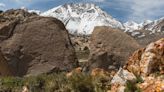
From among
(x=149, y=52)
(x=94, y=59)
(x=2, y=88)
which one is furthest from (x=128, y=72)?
(x=94, y=59)

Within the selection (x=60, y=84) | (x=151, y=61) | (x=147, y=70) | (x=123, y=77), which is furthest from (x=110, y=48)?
(x=147, y=70)

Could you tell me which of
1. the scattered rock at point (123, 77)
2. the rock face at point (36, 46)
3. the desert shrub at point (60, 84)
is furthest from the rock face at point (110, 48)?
the scattered rock at point (123, 77)

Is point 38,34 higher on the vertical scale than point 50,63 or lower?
higher

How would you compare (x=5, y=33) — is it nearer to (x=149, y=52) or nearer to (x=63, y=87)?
(x=63, y=87)

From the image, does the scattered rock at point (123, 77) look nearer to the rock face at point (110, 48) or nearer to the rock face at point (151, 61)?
the rock face at point (151, 61)

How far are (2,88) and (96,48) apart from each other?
10970 millimetres

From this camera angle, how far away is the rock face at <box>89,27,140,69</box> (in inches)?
1214

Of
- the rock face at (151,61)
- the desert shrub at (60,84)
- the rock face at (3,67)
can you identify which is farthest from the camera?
the rock face at (3,67)

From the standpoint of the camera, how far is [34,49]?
31266 millimetres

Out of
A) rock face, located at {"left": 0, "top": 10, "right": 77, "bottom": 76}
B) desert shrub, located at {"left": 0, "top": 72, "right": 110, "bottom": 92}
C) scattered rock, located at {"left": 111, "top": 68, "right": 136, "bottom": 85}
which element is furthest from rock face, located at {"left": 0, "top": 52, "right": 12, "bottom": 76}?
scattered rock, located at {"left": 111, "top": 68, "right": 136, "bottom": 85}

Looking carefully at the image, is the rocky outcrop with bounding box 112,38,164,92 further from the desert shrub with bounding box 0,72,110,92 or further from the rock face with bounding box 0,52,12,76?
the rock face with bounding box 0,52,12,76

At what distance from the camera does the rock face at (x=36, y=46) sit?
99.7 feet

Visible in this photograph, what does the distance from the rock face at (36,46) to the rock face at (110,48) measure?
1727 millimetres

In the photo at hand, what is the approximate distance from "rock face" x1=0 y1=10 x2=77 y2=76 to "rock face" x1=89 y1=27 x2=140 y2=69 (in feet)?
5.66
